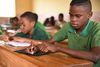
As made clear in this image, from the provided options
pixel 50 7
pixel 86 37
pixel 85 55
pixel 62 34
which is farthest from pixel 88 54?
pixel 50 7

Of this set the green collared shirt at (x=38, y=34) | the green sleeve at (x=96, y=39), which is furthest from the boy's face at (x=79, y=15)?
the green collared shirt at (x=38, y=34)

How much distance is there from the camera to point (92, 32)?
78.2 inches

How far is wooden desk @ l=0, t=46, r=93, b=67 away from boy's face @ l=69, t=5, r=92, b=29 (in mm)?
287

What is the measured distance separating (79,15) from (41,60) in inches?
20.6

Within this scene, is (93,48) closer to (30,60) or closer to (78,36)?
(78,36)

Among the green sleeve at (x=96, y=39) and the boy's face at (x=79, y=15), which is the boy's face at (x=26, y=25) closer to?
the boy's face at (x=79, y=15)

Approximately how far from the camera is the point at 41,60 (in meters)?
1.76

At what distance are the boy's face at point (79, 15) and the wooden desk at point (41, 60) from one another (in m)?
0.29

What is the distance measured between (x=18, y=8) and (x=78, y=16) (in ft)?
17.9

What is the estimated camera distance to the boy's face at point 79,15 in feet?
6.66

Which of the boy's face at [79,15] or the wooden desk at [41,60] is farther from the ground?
the boy's face at [79,15]

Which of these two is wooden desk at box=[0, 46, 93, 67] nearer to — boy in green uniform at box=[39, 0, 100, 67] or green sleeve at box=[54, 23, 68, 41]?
boy in green uniform at box=[39, 0, 100, 67]

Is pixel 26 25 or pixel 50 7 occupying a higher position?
pixel 50 7

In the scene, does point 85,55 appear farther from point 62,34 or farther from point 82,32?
point 62,34
